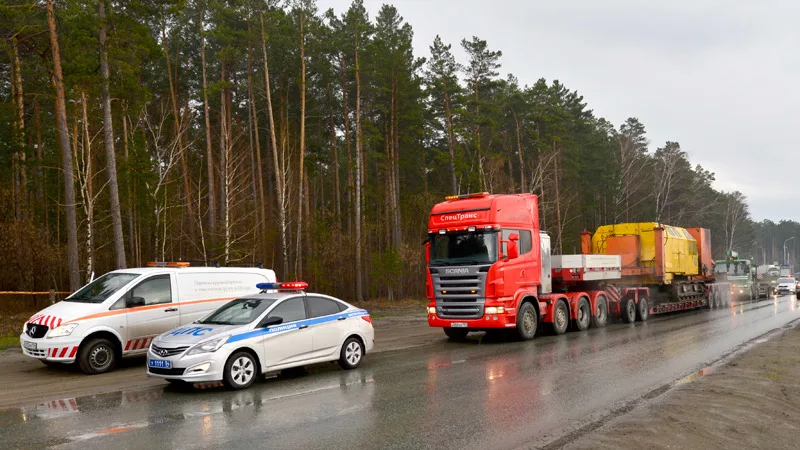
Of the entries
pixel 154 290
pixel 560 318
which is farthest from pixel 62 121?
pixel 560 318

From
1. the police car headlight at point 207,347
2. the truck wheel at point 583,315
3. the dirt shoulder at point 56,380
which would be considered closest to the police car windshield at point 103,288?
the dirt shoulder at point 56,380

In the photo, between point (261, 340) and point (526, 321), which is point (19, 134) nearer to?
point (261, 340)

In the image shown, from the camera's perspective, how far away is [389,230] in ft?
141

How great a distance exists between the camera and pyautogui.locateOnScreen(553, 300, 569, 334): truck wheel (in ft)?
58.0

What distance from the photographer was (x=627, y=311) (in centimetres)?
2159

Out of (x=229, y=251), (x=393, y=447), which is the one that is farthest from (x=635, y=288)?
(x=393, y=447)

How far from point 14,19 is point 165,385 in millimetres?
16054

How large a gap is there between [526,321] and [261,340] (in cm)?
859

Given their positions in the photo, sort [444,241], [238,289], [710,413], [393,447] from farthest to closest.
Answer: [444,241] → [238,289] → [710,413] → [393,447]

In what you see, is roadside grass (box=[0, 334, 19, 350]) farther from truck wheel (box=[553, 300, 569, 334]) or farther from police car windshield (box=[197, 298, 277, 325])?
truck wheel (box=[553, 300, 569, 334])

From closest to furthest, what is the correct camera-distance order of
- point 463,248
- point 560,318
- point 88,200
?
1. point 463,248
2. point 560,318
3. point 88,200

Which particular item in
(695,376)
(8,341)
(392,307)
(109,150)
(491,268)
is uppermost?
(109,150)

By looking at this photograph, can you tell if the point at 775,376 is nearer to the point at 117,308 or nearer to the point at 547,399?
the point at 547,399

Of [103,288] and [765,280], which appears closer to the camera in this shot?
[103,288]
